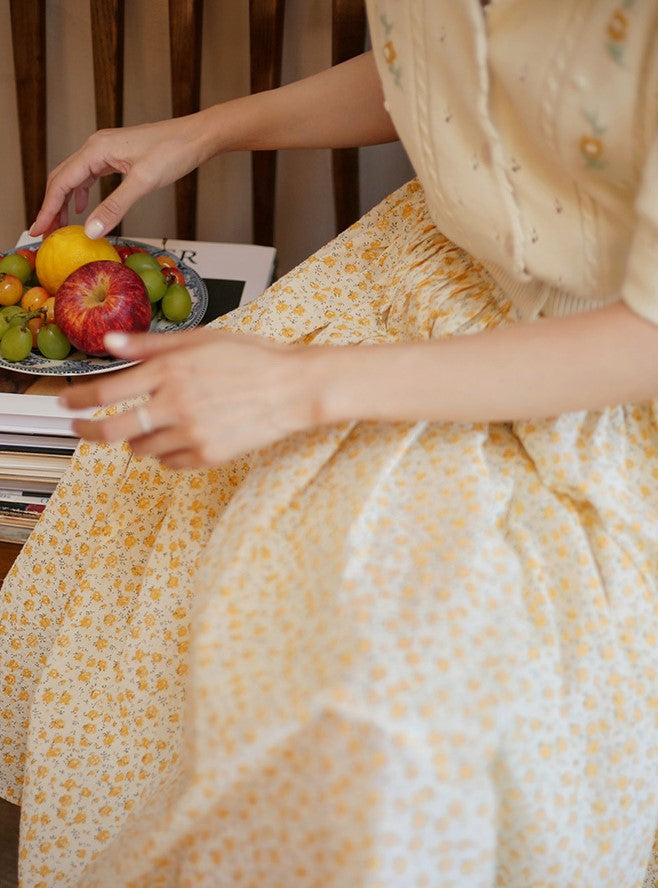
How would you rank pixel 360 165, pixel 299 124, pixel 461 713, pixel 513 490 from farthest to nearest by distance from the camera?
pixel 360 165 → pixel 299 124 → pixel 513 490 → pixel 461 713

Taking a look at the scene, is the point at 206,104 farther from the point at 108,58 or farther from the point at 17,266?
the point at 17,266

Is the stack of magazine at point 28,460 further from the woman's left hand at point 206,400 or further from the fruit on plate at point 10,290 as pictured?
the woman's left hand at point 206,400

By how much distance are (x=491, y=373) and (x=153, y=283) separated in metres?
0.53

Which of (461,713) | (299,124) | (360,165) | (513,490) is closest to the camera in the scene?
(461,713)

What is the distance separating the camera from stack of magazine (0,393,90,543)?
0.91 m

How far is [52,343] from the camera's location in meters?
0.96

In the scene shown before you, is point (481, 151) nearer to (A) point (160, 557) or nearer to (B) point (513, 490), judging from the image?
(B) point (513, 490)

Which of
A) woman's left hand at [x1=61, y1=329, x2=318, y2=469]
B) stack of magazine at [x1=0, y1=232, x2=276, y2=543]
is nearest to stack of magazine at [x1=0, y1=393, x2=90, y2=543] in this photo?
stack of magazine at [x1=0, y1=232, x2=276, y2=543]

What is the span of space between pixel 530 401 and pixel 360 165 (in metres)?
0.90

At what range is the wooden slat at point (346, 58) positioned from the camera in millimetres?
1188

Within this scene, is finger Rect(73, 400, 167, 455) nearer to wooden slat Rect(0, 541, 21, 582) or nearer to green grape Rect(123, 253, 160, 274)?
wooden slat Rect(0, 541, 21, 582)

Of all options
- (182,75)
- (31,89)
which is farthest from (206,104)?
(31,89)

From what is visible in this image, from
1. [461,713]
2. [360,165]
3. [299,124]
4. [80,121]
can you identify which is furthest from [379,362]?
[80,121]

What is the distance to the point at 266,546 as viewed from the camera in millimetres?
640
